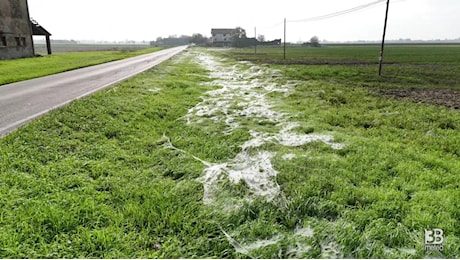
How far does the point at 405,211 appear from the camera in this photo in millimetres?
3727

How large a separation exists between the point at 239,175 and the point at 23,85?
38.6ft

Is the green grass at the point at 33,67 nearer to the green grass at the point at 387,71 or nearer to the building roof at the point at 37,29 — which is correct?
the building roof at the point at 37,29

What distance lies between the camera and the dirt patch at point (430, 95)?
11.0 meters

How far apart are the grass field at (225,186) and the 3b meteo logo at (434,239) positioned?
5 centimetres

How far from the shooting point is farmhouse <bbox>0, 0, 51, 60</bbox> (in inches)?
1070

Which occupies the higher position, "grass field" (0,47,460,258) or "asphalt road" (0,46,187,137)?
"asphalt road" (0,46,187,137)

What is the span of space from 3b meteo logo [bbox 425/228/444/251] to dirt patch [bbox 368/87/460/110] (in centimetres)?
872

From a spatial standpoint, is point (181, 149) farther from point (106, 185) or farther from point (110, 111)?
point (110, 111)

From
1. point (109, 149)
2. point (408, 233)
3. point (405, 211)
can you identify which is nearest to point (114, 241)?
point (109, 149)

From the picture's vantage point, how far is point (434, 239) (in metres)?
3.22

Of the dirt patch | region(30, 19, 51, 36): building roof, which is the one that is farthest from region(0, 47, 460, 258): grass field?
region(30, 19, 51, 36): building roof

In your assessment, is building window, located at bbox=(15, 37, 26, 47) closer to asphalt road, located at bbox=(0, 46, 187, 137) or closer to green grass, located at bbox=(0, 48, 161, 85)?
green grass, located at bbox=(0, 48, 161, 85)

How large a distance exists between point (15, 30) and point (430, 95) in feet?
115

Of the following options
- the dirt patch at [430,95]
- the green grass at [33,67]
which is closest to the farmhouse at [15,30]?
the green grass at [33,67]
